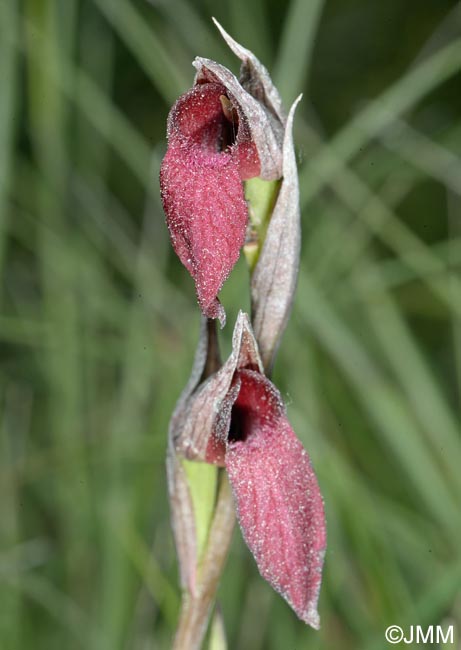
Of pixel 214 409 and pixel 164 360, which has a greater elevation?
pixel 164 360

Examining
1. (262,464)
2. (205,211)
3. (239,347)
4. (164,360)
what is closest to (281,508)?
(262,464)

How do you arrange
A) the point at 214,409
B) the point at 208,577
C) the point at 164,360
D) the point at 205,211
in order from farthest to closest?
the point at 164,360 → the point at 208,577 → the point at 214,409 → the point at 205,211

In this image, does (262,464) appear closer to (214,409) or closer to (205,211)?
(214,409)

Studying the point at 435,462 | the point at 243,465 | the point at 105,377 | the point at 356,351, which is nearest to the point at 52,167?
the point at 105,377

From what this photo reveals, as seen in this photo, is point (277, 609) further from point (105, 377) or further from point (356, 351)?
point (105, 377)

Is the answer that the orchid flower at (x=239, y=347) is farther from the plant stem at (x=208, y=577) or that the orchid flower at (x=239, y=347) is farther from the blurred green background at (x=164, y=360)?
the blurred green background at (x=164, y=360)

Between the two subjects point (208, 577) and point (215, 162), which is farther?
point (208, 577)

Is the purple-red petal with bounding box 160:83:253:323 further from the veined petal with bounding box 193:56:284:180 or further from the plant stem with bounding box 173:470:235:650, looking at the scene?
the plant stem with bounding box 173:470:235:650

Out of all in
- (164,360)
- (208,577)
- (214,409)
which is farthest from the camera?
(164,360)
